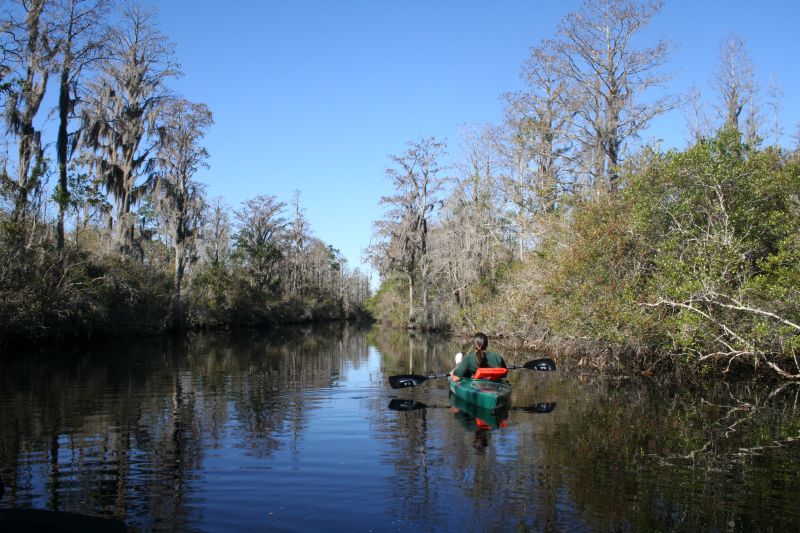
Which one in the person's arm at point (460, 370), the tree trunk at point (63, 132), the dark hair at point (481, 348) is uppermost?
the tree trunk at point (63, 132)

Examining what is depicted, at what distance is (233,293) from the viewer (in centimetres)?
4172

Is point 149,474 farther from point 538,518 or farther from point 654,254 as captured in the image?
point 654,254

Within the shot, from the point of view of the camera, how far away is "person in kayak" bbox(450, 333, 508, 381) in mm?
12367

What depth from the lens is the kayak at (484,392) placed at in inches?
431

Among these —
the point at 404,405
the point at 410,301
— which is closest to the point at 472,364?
the point at 404,405

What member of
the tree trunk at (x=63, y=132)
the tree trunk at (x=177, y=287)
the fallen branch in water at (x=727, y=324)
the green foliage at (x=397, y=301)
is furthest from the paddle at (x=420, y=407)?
the green foliage at (x=397, y=301)

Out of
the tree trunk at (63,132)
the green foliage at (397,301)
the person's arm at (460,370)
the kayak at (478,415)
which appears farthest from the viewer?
the green foliage at (397,301)

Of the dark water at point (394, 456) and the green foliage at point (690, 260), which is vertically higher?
the green foliage at point (690, 260)

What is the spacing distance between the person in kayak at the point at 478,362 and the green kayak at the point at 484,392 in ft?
1.11

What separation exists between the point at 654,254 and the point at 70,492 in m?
15.4

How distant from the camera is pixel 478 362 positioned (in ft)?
41.0

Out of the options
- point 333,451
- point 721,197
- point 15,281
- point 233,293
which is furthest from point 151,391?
point 233,293

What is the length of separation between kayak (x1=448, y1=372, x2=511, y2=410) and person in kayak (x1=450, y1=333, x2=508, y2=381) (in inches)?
13.3

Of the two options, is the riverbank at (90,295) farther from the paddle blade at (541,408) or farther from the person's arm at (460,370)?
the paddle blade at (541,408)
